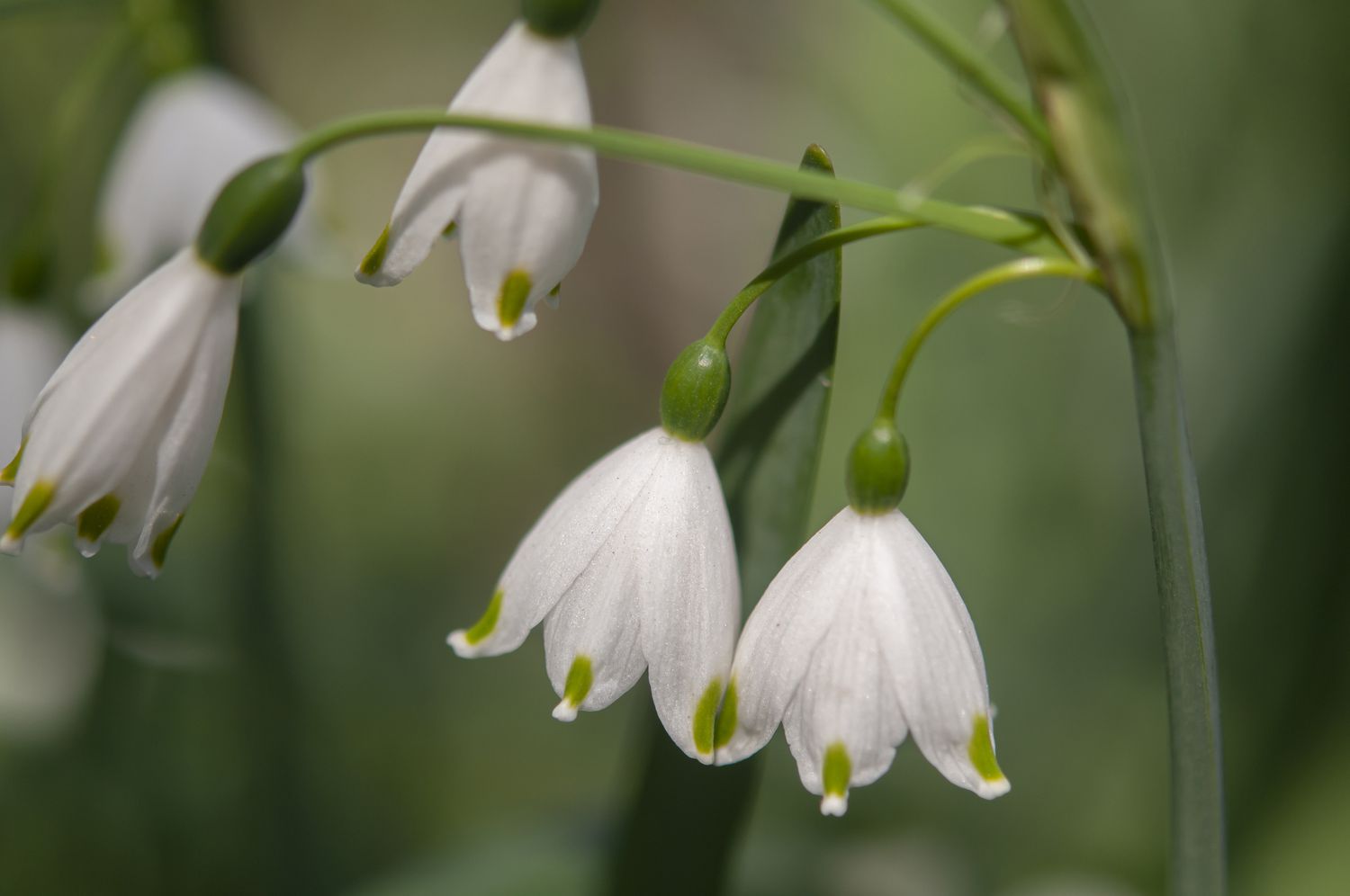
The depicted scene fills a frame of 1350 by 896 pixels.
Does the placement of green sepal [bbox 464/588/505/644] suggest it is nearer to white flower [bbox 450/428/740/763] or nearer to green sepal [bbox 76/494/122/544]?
white flower [bbox 450/428/740/763]

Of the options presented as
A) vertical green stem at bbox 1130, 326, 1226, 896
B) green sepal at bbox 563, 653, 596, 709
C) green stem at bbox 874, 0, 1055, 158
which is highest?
green stem at bbox 874, 0, 1055, 158

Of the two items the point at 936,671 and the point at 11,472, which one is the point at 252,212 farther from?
the point at 936,671

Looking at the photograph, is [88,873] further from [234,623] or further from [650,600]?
[650,600]

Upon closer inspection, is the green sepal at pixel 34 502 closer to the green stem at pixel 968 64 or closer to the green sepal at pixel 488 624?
the green sepal at pixel 488 624

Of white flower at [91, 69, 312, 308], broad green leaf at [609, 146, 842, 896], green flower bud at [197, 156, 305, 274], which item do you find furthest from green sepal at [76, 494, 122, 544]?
white flower at [91, 69, 312, 308]

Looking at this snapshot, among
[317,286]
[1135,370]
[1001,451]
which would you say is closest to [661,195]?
[317,286]

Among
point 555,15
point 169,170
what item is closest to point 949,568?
point 169,170

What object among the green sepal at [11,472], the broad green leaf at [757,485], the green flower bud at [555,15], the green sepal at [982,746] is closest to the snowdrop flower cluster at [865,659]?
the green sepal at [982,746]
